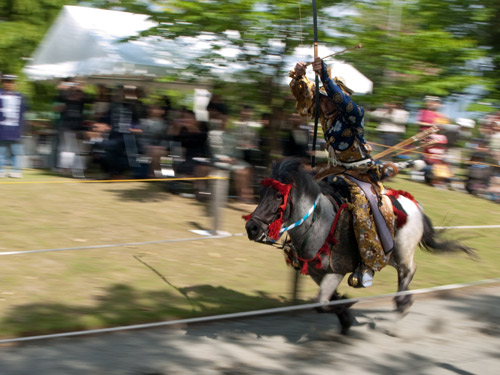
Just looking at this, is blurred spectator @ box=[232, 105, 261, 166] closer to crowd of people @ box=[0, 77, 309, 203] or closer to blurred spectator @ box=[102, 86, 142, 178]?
crowd of people @ box=[0, 77, 309, 203]

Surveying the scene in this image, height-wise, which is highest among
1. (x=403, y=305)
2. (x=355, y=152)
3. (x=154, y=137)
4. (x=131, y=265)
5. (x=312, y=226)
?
(x=355, y=152)

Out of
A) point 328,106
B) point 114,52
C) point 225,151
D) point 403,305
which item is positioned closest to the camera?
point 328,106

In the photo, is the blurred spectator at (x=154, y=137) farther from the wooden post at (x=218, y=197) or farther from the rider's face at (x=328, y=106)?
the rider's face at (x=328, y=106)

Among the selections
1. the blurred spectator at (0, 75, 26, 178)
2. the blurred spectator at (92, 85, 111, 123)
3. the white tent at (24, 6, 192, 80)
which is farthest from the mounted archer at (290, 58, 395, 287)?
the blurred spectator at (0, 75, 26, 178)

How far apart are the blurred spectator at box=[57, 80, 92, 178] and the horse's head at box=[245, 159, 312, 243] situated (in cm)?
773

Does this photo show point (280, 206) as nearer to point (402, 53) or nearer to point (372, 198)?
point (372, 198)

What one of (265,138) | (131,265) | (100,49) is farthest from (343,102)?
(100,49)

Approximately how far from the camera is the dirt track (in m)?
4.87

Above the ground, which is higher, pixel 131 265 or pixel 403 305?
pixel 403 305

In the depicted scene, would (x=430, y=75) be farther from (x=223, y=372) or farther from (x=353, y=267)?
(x=223, y=372)

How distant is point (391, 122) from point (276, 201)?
966cm

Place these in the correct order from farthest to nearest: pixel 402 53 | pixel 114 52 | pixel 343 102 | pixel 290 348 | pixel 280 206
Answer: pixel 114 52 → pixel 402 53 → pixel 290 348 → pixel 343 102 → pixel 280 206

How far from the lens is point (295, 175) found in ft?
17.9

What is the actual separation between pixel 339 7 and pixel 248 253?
4.80 m
